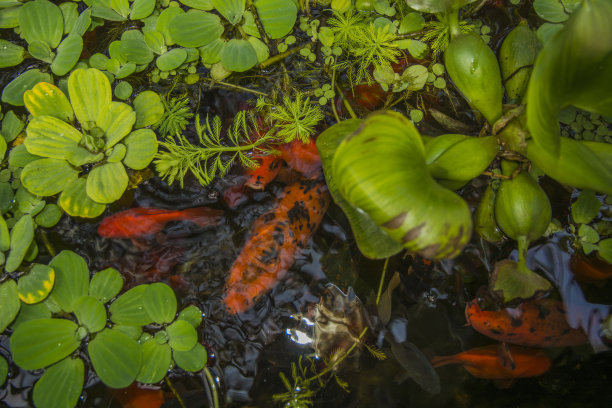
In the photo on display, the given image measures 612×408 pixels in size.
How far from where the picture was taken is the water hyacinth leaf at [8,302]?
168 cm

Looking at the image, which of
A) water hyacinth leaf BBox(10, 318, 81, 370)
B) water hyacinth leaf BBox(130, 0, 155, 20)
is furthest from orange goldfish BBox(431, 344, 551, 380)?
water hyacinth leaf BBox(130, 0, 155, 20)

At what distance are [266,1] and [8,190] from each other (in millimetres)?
1565

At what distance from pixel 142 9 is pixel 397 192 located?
5.70 ft

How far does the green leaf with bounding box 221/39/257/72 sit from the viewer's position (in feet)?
6.40

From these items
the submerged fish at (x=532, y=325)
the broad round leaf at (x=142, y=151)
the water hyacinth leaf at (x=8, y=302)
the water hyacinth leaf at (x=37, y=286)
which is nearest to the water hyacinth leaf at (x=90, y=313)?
the water hyacinth leaf at (x=37, y=286)

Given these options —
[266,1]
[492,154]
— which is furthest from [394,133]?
[266,1]

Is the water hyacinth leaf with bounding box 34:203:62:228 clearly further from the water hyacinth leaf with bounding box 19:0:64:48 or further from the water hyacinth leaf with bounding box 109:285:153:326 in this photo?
the water hyacinth leaf with bounding box 19:0:64:48

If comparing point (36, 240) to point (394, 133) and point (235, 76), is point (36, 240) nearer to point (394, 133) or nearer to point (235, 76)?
point (235, 76)

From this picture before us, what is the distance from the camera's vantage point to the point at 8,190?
187 centimetres

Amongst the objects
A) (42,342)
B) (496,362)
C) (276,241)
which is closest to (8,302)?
(42,342)

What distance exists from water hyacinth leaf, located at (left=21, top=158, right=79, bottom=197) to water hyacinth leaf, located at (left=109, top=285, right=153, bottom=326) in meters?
0.59

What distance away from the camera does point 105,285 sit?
1776 mm

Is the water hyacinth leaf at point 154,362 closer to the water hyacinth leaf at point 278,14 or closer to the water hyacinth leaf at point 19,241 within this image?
the water hyacinth leaf at point 19,241

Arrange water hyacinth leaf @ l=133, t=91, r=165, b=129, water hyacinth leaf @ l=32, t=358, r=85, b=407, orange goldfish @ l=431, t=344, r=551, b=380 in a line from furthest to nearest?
water hyacinth leaf @ l=133, t=91, r=165, b=129 < orange goldfish @ l=431, t=344, r=551, b=380 < water hyacinth leaf @ l=32, t=358, r=85, b=407
